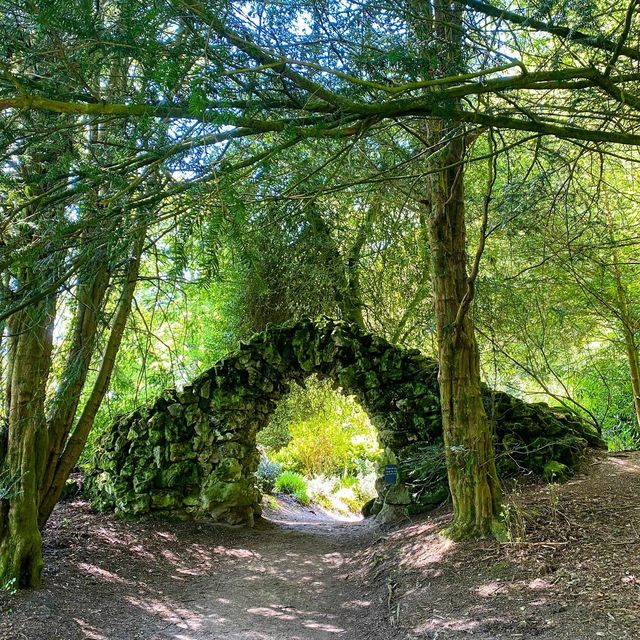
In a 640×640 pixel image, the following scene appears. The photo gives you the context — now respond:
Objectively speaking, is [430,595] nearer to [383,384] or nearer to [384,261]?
[383,384]

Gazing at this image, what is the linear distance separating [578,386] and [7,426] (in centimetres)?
778

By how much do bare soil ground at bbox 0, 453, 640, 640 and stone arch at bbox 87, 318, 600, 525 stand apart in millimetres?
559

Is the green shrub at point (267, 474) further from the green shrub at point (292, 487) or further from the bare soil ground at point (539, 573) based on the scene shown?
the bare soil ground at point (539, 573)

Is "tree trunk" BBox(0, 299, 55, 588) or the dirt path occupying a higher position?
"tree trunk" BBox(0, 299, 55, 588)

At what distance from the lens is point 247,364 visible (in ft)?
24.9

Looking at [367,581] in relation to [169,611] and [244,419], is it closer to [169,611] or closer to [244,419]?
[169,611]

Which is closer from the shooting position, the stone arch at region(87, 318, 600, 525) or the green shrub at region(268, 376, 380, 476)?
the stone arch at region(87, 318, 600, 525)

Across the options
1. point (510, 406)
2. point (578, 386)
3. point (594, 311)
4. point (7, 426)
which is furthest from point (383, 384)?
point (7, 426)

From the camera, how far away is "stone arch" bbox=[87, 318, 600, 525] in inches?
273

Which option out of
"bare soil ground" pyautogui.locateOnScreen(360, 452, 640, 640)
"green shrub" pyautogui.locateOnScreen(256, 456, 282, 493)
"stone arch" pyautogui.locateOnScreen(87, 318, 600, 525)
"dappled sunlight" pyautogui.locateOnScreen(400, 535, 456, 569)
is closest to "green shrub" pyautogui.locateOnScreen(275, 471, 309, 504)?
"green shrub" pyautogui.locateOnScreen(256, 456, 282, 493)

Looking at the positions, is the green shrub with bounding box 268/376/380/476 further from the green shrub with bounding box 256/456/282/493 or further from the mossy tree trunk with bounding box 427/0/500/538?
the mossy tree trunk with bounding box 427/0/500/538

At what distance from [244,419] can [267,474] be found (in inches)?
192

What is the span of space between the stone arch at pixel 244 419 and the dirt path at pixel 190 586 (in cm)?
42

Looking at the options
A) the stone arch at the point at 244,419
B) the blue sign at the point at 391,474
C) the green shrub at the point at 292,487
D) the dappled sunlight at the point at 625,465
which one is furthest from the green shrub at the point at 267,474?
the dappled sunlight at the point at 625,465
